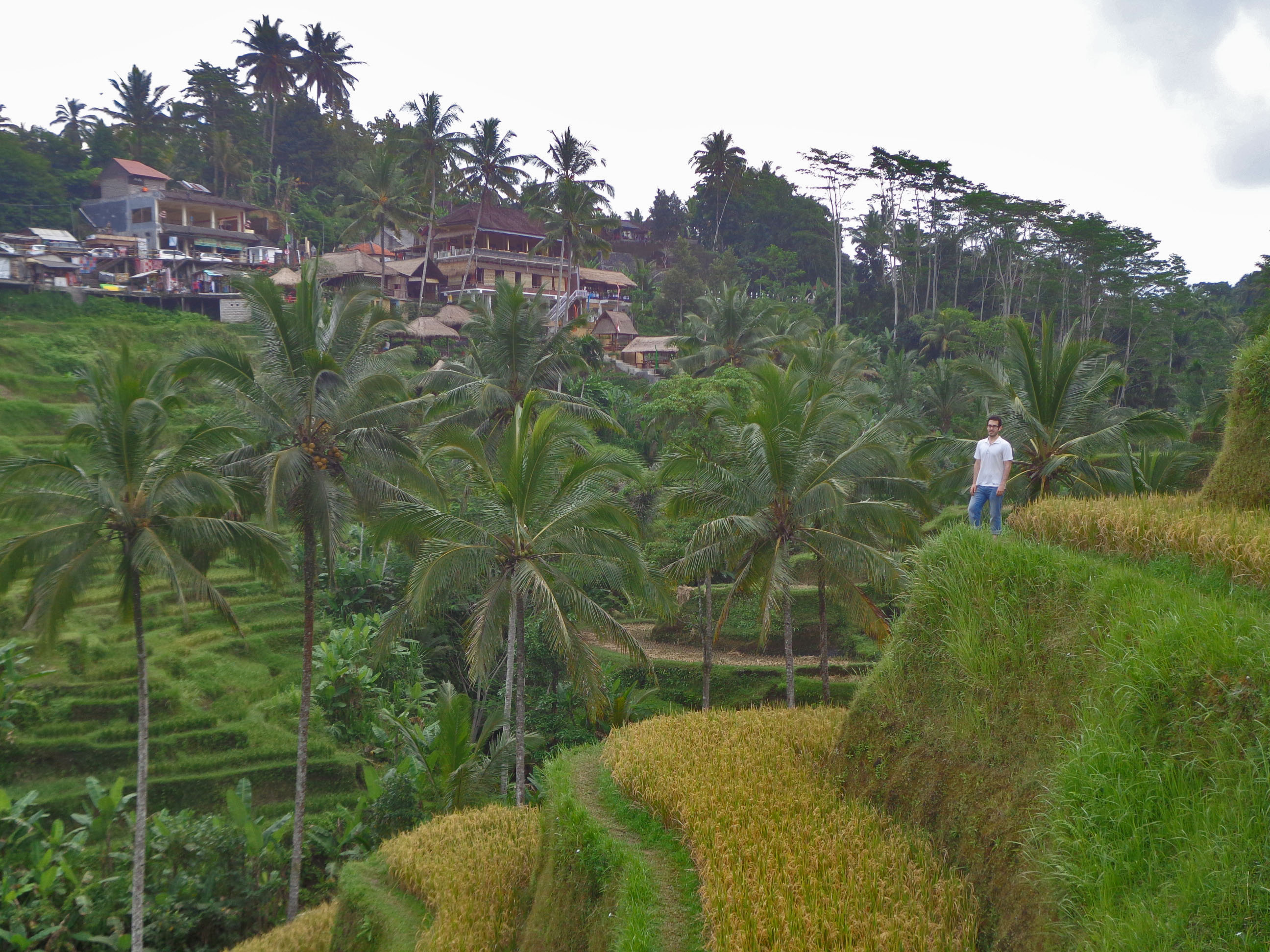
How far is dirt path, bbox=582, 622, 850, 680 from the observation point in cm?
2627

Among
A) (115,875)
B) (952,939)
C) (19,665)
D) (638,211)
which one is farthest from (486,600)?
(638,211)

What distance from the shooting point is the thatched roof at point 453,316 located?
155ft

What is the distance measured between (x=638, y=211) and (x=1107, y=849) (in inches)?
3389

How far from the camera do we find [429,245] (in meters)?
49.9

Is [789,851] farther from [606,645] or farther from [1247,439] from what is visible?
[606,645]

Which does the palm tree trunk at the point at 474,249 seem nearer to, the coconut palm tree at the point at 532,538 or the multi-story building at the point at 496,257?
the multi-story building at the point at 496,257

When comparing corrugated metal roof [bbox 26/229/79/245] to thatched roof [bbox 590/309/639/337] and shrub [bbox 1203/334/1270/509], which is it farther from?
shrub [bbox 1203/334/1270/509]

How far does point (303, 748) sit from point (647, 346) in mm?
38271

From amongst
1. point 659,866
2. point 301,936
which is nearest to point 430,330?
point 301,936

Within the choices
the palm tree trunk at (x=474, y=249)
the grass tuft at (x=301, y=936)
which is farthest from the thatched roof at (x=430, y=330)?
the grass tuft at (x=301, y=936)

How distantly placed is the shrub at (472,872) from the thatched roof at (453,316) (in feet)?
118

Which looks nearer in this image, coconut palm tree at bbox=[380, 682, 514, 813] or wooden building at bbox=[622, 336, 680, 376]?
coconut palm tree at bbox=[380, 682, 514, 813]

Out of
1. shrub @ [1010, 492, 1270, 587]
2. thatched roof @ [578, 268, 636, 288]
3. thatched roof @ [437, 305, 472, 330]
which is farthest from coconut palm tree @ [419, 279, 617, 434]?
thatched roof @ [578, 268, 636, 288]

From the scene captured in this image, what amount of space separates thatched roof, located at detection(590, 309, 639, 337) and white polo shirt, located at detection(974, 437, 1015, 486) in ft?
147
